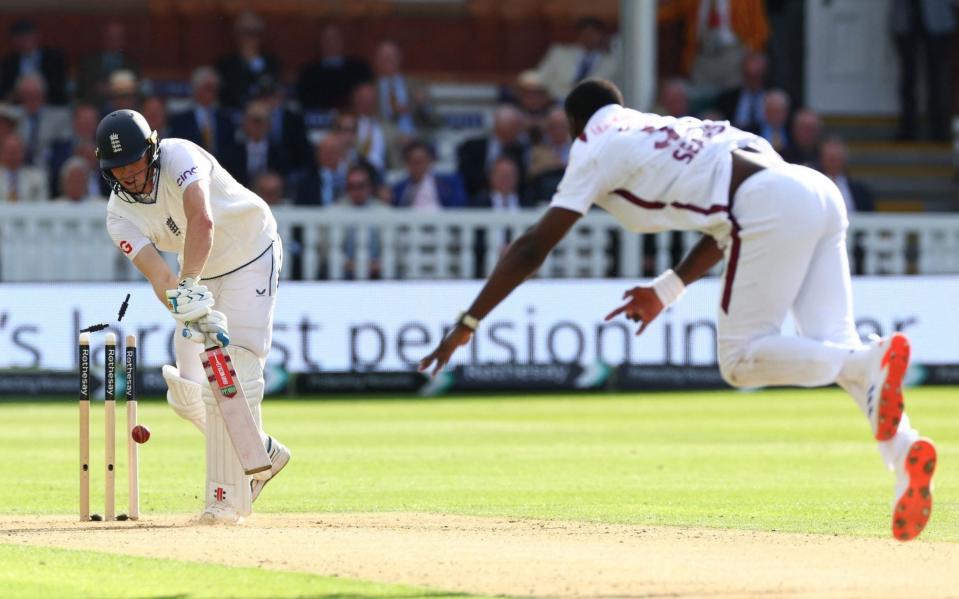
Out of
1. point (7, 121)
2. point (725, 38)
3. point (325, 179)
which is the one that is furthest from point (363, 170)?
point (725, 38)

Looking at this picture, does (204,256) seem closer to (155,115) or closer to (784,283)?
(784,283)

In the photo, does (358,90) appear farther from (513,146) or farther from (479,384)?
(479,384)

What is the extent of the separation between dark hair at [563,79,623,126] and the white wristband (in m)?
0.85

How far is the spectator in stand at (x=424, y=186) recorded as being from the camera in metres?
19.1

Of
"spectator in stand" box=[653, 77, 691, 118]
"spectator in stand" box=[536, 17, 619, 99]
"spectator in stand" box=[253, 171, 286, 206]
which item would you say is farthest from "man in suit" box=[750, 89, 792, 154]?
"spectator in stand" box=[253, 171, 286, 206]

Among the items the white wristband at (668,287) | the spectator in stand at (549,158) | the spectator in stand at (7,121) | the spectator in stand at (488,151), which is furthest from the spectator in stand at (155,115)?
the white wristband at (668,287)

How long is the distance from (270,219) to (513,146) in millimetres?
10478

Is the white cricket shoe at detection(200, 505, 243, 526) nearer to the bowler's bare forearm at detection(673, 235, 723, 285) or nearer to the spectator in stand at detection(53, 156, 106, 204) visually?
the bowler's bare forearm at detection(673, 235, 723, 285)

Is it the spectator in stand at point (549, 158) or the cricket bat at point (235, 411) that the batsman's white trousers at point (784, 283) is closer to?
the cricket bat at point (235, 411)

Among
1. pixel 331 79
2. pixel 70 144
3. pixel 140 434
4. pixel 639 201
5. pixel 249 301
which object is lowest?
pixel 140 434

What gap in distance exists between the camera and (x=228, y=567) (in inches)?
298

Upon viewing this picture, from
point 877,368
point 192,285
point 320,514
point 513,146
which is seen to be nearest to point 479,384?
point 513,146

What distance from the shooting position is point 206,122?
1948 cm

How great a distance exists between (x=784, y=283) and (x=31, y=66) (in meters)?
15.6
